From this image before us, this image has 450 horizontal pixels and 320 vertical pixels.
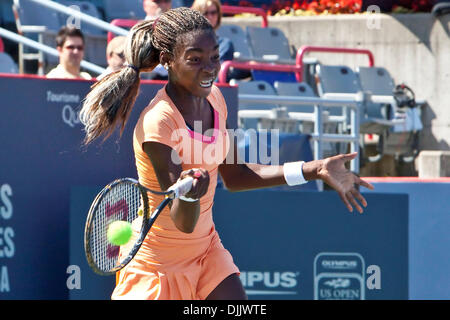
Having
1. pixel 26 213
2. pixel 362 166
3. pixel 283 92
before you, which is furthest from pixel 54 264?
pixel 362 166

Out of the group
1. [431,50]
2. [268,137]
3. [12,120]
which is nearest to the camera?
[12,120]

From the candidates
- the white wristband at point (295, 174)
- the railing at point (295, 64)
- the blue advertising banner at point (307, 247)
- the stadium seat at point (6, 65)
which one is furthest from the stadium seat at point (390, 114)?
the white wristband at point (295, 174)

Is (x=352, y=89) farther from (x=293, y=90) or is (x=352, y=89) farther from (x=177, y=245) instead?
(x=177, y=245)

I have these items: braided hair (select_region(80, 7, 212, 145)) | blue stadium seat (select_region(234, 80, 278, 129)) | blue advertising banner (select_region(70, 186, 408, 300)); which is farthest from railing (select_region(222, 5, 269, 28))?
braided hair (select_region(80, 7, 212, 145))

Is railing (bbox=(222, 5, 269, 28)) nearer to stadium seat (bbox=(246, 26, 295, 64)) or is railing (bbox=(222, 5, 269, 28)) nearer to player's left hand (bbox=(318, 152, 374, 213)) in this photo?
stadium seat (bbox=(246, 26, 295, 64))

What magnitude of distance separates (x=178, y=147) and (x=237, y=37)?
7701 mm

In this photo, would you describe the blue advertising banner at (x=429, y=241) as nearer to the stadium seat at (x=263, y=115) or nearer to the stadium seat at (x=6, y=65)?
the stadium seat at (x=263, y=115)

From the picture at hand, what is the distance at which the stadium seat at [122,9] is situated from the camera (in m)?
11.1

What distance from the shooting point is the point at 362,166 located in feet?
34.4

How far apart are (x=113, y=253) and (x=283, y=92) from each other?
20.8ft

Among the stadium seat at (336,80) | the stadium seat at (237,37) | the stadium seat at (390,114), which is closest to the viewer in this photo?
the stadium seat at (390,114)

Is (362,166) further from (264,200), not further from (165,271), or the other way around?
(165,271)

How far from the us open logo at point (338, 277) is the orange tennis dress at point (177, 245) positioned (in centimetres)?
214

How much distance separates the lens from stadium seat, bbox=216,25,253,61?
1107cm
